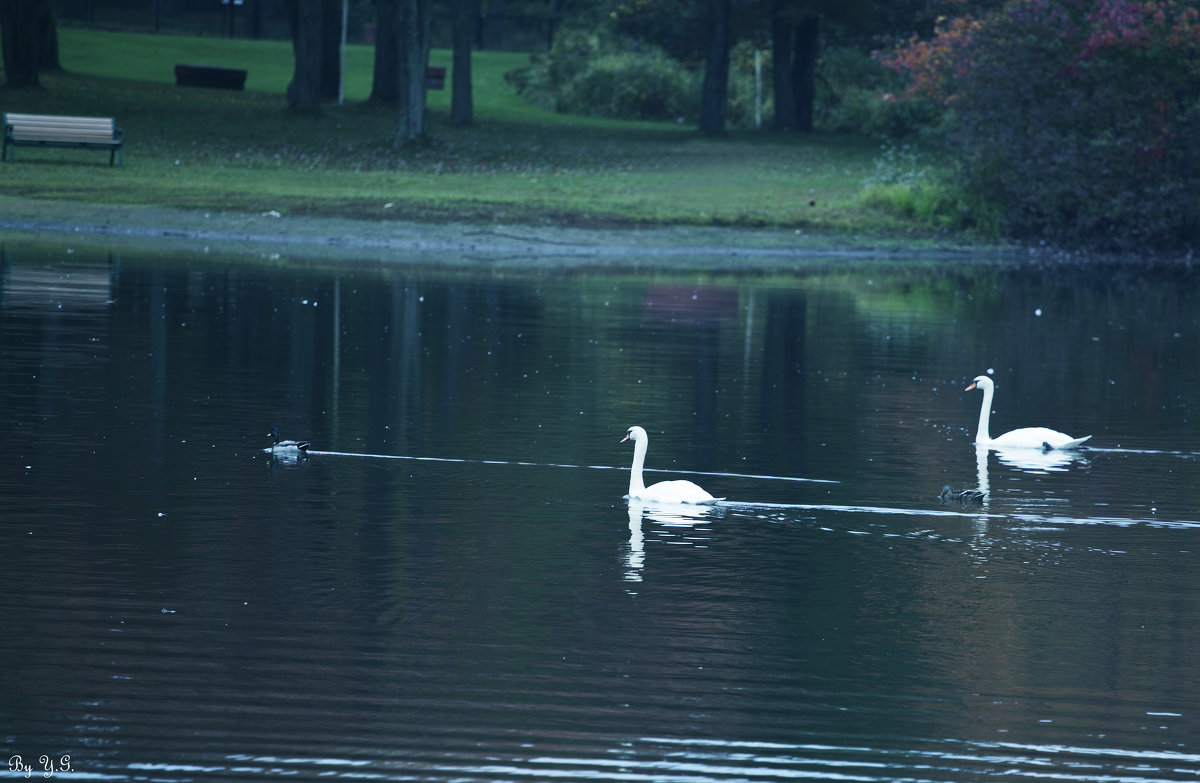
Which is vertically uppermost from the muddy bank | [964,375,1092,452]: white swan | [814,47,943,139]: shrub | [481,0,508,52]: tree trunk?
[481,0,508,52]: tree trunk

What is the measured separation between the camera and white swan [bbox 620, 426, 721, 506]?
13.4 metres

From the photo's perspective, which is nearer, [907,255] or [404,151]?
[907,255]

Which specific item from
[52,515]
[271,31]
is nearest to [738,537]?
[52,515]

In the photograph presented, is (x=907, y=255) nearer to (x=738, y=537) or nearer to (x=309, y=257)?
(x=309, y=257)

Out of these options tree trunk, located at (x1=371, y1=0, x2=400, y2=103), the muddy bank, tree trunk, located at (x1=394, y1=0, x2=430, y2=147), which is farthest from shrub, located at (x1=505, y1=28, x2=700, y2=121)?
the muddy bank

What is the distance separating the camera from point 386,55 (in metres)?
55.9

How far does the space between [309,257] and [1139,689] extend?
26009 millimetres

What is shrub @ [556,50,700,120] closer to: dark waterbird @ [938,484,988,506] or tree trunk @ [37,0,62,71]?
tree trunk @ [37,0,62,71]

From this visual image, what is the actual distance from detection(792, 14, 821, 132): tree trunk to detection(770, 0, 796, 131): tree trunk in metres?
0.24

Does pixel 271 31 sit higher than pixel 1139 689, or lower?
higher

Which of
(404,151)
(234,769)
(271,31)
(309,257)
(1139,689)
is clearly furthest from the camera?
(271,31)

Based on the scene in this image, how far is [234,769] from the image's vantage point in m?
7.85

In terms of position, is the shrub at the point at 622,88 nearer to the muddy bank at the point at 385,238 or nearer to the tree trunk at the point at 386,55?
the tree trunk at the point at 386,55

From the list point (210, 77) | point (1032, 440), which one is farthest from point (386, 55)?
point (1032, 440)
